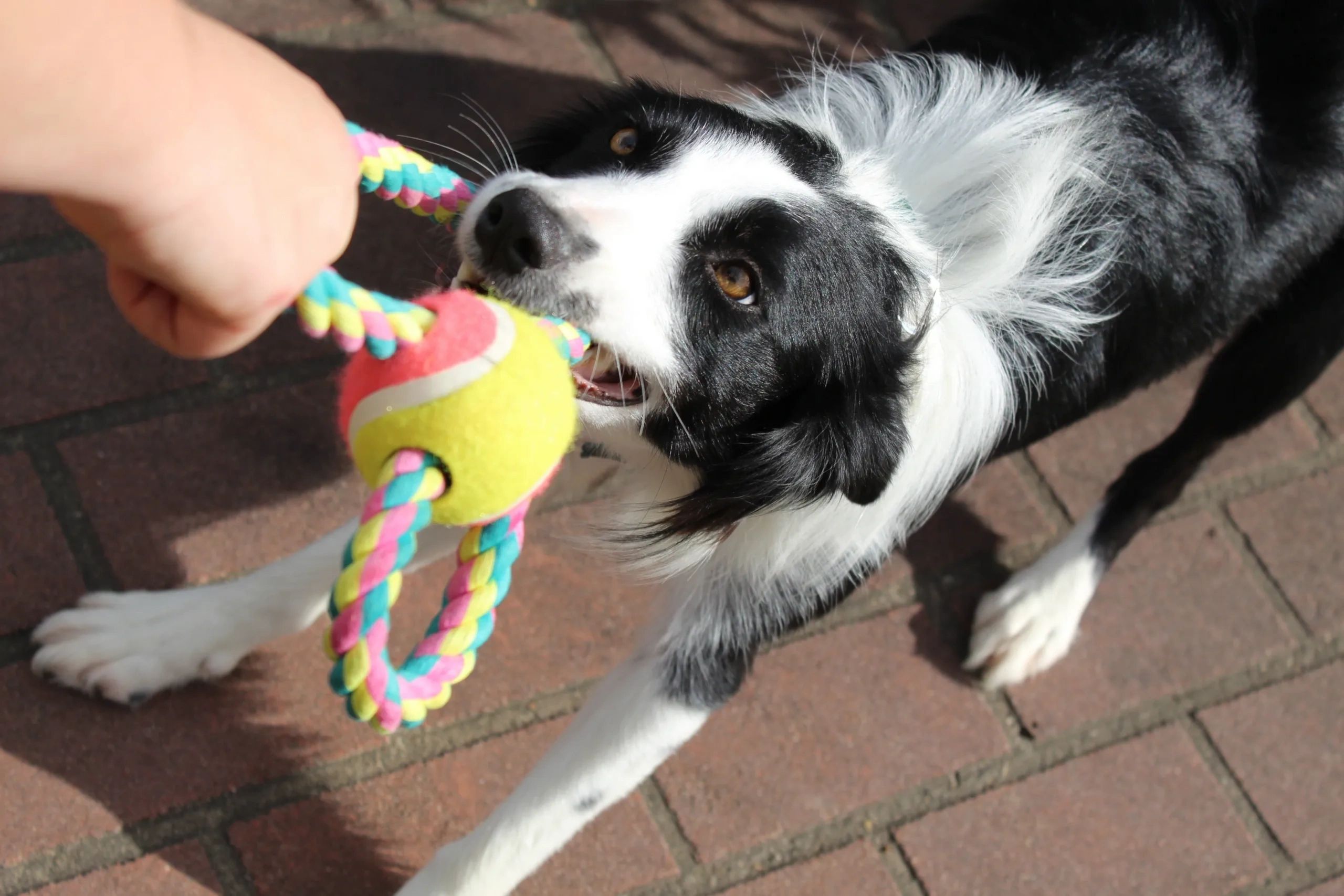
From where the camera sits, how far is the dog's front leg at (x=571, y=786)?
1.97m

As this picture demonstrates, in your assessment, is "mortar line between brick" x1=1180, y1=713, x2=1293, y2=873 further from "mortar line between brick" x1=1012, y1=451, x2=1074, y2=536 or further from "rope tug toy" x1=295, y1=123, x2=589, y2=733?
"rope tug toy" x1=295, y1=123, x2=589, y2=733

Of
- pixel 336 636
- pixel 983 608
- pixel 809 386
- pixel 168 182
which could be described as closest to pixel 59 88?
pixel 168 182

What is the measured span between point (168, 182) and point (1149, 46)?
1.91 metres

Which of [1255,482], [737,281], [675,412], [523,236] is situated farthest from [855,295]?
[1255,482]

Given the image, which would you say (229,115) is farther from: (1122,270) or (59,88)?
(1122,270)

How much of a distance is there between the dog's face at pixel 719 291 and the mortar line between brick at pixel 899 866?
85cm

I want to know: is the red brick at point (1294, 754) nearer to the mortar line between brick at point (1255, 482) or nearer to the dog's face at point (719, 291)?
the mortar line between brick at point (1255, 482)

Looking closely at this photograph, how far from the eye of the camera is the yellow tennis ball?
1.15 m

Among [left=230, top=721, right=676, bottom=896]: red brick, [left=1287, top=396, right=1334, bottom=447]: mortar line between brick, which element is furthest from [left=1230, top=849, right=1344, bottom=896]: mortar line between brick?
[left=230, top=721, right=676, bottom=896]: red brick

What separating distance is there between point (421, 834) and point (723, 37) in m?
2.33

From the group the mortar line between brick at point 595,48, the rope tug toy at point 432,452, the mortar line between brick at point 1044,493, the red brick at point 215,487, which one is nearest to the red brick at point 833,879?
the mortar line between brick at point 1044,493

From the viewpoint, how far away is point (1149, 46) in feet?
7.41

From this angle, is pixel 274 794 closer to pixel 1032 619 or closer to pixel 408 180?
pixel 408 180

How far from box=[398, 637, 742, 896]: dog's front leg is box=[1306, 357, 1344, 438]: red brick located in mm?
2046
